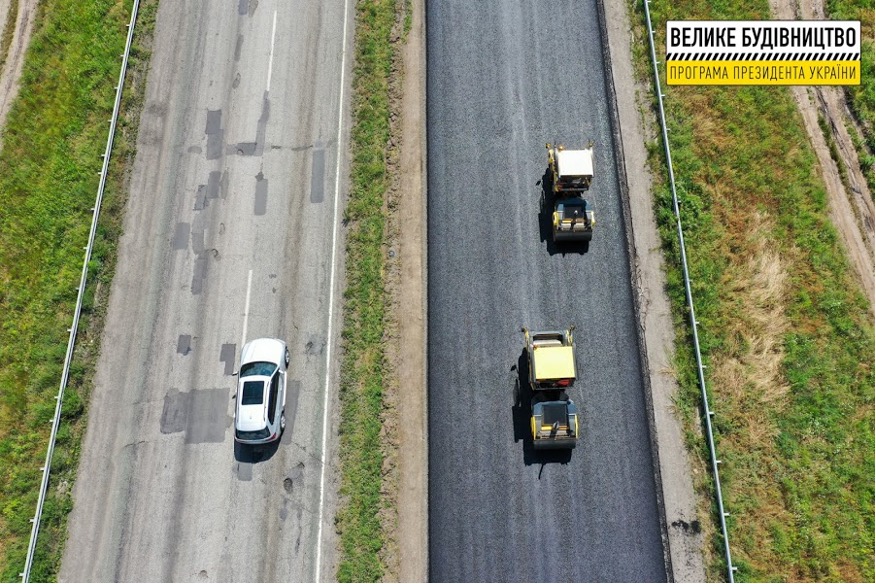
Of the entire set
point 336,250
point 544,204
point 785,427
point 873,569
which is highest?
point 544,204

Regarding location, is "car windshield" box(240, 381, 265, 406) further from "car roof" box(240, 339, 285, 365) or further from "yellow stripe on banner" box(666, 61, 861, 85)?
"yellow stripe on banner" box(666, 61, 861, 85)

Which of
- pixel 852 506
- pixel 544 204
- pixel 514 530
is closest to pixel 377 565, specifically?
pixel 514 530

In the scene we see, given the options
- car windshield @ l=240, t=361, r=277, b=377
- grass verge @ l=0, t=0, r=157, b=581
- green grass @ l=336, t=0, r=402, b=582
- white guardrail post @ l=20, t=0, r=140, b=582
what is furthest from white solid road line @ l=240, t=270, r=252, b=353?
white guardrail post @ l=20, t=0, r=140, b=582

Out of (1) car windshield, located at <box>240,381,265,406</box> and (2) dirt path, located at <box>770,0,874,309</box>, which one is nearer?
(1) car windshield, located at <box>240,381,265,406</box>

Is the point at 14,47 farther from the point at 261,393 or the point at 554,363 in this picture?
the point at 554,363

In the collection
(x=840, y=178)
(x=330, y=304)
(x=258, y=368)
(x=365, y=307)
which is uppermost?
(x=840, y=178)

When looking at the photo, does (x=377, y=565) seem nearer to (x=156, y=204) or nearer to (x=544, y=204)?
(x=544, y=204)

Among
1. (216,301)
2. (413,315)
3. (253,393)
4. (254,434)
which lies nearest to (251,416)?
(254,434)
